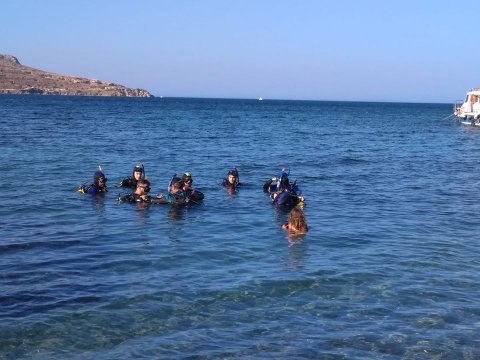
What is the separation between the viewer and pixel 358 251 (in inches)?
637

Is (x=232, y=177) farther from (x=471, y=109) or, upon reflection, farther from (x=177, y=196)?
(x=471, y=109)

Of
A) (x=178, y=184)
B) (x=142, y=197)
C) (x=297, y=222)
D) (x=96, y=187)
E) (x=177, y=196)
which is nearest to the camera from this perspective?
(x=297, y=222)

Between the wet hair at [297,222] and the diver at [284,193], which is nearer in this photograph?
the wet hair at [297,222]

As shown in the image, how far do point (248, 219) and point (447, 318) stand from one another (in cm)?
989

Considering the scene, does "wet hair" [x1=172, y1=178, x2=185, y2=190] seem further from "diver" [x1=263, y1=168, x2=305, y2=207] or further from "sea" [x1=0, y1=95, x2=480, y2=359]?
"diver" [x1=263, y1=168, x2=305, y2=207]

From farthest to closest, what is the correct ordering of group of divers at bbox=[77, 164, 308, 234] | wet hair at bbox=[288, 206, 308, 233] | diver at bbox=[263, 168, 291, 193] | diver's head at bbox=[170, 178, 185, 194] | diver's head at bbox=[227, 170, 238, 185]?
1. diver's head at bbox=[227, 170, 238, 185]
2. diver at bbox=[263, 168, 291, 193]
3. diver's head at bbox=[170, 178, 185, 194]
4. group of divers at bbox=[77, 164, 308, 234]
5. wet hair at bbox=[288, 206, 308, 233]

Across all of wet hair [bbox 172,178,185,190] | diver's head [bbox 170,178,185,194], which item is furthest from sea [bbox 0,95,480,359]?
wet hair [bbox 172,178,185,190]

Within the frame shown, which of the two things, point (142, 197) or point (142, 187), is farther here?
point (142, 187)

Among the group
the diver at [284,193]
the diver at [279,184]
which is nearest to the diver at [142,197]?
the diver at [284,193]

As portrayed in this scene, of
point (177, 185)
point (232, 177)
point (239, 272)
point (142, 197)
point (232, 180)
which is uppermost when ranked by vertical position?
point (177, 185)

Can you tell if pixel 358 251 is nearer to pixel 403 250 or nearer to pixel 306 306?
pixel 403 250

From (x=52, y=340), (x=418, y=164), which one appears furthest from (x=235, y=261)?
(x=418, y=164)

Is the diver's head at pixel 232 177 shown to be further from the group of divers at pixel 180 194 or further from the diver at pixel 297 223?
the diver at pixel 297 223

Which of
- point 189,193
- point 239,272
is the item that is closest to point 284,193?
point 189,193
